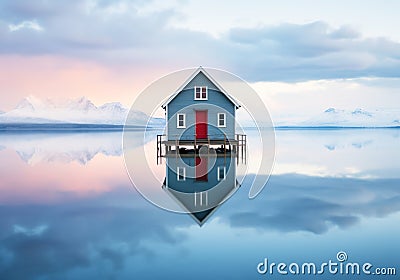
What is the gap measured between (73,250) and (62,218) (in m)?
3.63

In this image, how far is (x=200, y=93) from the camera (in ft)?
86.9

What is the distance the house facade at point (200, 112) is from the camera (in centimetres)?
2642

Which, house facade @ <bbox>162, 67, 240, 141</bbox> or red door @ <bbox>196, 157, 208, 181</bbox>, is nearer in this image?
red door @ <bbox>196, 157, 208, 181</bbox>

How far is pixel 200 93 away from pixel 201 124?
6.05 feet

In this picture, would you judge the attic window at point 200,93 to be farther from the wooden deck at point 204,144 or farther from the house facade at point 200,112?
the wooden deck at point 204,144

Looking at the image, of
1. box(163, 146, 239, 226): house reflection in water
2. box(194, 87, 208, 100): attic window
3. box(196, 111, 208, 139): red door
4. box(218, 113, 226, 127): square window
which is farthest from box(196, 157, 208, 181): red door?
box(194, 87, 208, 100): attic window

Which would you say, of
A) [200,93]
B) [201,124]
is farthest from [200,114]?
[200,93]

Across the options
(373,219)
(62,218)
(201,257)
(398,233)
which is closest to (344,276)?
(201,257)

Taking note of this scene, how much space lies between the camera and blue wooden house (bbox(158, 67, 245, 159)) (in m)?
26.4

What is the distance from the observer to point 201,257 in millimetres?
9734

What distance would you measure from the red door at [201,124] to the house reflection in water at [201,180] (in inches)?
44.3

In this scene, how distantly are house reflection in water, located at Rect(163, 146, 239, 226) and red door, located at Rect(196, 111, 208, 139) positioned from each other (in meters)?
1.12

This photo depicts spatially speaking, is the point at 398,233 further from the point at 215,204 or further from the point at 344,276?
the point at 215,204

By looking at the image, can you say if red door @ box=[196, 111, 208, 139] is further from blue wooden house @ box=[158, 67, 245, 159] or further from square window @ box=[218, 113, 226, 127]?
square window @ box=[218, 113, 226, 127]
